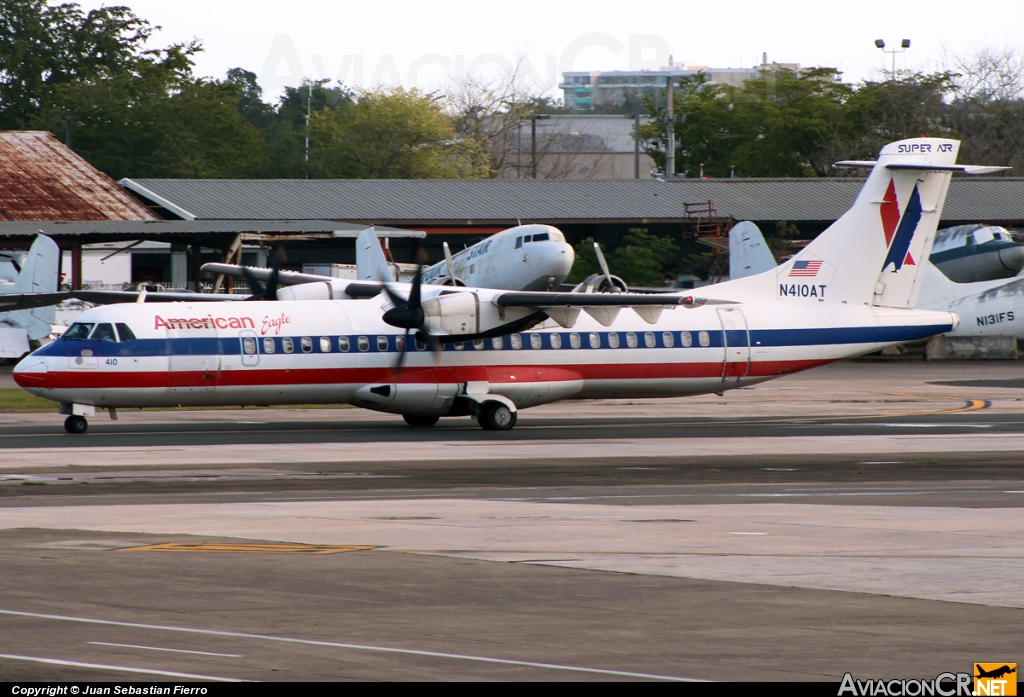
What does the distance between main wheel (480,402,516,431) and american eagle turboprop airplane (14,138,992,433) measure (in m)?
0.03

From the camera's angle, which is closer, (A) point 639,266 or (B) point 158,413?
(B) point 158,413

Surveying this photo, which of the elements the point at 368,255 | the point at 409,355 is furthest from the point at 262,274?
the point at 409,355

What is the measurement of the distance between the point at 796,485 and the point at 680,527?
17.6 ft

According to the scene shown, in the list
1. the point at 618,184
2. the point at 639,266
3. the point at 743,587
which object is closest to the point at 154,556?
the point at 743,587

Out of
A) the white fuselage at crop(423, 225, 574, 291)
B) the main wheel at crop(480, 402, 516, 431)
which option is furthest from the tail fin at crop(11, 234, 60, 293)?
the main wheel at crop(480, 402, 516, 431)

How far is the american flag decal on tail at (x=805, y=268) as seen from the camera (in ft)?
104

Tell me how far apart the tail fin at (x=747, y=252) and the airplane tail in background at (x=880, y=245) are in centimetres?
1357

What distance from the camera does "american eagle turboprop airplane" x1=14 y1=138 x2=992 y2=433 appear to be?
87.7 feet

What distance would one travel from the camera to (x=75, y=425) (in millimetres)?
26891

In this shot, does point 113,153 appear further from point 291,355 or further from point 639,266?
point 291,355

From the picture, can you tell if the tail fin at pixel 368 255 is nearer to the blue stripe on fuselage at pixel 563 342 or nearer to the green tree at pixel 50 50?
the blue stripe on fuselage at pixel 563 342

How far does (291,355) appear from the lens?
27.4 m

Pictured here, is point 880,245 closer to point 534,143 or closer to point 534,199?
point 534,199

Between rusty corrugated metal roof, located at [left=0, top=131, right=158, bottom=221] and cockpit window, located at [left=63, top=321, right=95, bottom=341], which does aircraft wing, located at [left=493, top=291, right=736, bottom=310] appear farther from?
rusty corrugated metal roof, located at [left=0, top=131, right=158, bottom=221]
